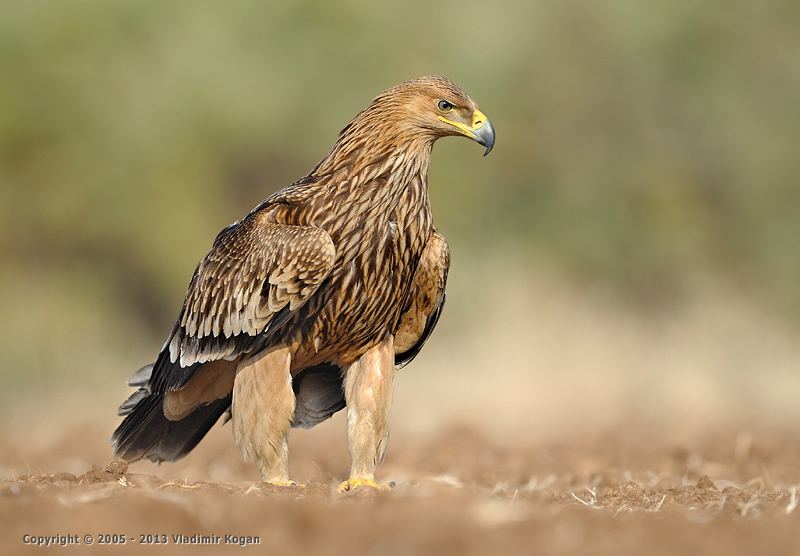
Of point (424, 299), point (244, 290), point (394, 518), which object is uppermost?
point (424, 299)

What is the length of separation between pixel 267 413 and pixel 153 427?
1.08 meters

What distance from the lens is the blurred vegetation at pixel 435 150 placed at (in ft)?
51.8

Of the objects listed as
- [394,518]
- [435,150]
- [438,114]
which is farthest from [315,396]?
[435,150]

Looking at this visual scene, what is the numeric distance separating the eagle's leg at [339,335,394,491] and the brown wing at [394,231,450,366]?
22 cm

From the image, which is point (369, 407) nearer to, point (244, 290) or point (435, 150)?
point (244, 290)

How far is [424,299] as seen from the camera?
5.00m

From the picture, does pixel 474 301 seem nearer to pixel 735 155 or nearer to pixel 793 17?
pixel 735 155

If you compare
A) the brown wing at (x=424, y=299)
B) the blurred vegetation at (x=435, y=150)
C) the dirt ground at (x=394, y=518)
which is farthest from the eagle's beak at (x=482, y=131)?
the blurred vegetation at (x=435, y=150)

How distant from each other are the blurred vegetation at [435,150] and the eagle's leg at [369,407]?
10164 millimetres

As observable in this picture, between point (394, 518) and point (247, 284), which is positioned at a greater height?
point (247, 284)

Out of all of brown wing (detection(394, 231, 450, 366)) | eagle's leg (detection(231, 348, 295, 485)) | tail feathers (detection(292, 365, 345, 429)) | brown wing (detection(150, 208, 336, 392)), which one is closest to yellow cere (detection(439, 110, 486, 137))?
brown wing (detection(394, 231, 450, 366))

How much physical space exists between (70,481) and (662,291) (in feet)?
41.2

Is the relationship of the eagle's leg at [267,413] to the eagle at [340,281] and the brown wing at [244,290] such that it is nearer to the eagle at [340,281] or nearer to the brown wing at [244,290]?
the eagle at [340,281]

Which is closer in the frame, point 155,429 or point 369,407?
point 369,407
